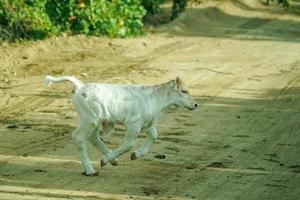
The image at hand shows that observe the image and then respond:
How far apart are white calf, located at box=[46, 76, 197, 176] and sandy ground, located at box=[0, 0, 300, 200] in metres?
0.35

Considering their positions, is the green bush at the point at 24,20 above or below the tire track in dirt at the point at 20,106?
below

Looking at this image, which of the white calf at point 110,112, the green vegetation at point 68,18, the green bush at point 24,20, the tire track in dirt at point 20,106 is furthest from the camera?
the green vegetation at point 68,18

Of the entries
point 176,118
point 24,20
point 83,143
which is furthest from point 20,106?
point 24,20

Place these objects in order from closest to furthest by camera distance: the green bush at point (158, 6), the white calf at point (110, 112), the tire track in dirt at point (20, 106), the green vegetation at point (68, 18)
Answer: the white calf at point (110, 112), the tire track in dirt at point (20, 106), the green vegetation at point (68, 18), the green bush at point (158, 6)

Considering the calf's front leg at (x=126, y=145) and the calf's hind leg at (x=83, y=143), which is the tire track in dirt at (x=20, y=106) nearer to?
the calf's hind leg at (x=83, y=143)

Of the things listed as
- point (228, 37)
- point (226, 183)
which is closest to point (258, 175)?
point (226, 183)

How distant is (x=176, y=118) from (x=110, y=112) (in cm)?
401

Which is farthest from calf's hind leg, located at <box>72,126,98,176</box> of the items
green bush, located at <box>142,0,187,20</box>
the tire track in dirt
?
green bush, located at <box>142,0,187,20</box>

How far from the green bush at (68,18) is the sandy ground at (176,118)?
0.74 metres

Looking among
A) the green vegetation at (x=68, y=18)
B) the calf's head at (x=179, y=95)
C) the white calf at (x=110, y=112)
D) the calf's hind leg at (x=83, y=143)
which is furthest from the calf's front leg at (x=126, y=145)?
the green vegetation at (x=68, y=18)

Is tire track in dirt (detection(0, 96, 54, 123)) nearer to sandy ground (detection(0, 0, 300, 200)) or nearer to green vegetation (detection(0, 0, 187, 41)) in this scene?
sandy ground (detection(0, 0, 300, 200))

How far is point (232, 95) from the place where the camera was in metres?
16.0

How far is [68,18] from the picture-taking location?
71.1 feet

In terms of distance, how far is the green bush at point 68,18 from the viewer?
2059 cm
